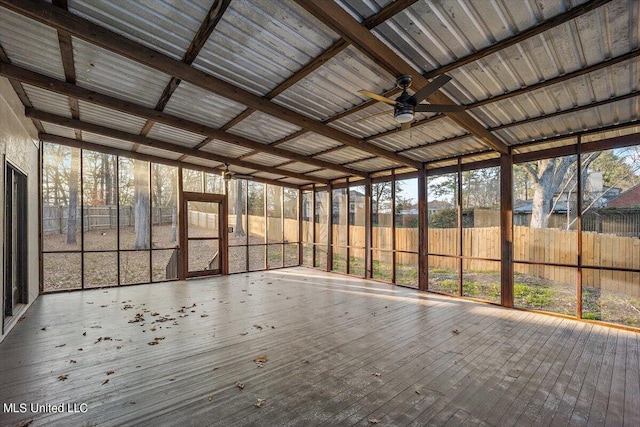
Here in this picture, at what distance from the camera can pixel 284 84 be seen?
3.76m

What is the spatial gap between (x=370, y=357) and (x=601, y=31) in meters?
4.14

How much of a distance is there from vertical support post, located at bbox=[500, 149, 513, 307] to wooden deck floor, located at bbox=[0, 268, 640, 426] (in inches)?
20.2

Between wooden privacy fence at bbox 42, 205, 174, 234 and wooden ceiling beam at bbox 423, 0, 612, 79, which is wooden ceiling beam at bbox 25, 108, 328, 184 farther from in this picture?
wooden ceiling beam at bbox 423, 0, 612, 79

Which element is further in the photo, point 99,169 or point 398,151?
point 99,169

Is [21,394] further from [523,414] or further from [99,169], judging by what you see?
[99,169]

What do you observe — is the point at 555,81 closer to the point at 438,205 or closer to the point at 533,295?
the point at 438,205

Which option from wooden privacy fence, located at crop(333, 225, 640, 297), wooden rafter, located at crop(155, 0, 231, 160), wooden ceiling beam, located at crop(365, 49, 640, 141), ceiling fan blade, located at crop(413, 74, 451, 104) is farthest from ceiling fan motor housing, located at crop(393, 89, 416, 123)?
wooden privacy fence, located at crop(333, 225, 640, 297)

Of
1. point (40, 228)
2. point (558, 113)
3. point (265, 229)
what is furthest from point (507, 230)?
point (40, 228)

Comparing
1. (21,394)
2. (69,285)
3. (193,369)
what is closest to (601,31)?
(193,369)

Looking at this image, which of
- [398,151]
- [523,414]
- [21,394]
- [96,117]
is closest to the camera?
[523,414]

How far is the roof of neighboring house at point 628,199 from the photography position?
14.7 feet

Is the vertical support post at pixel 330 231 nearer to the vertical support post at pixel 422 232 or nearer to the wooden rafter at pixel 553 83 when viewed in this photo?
the vertical support post at pixel 422 232

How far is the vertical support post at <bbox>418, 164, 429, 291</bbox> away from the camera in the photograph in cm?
727

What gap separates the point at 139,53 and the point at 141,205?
575cm
